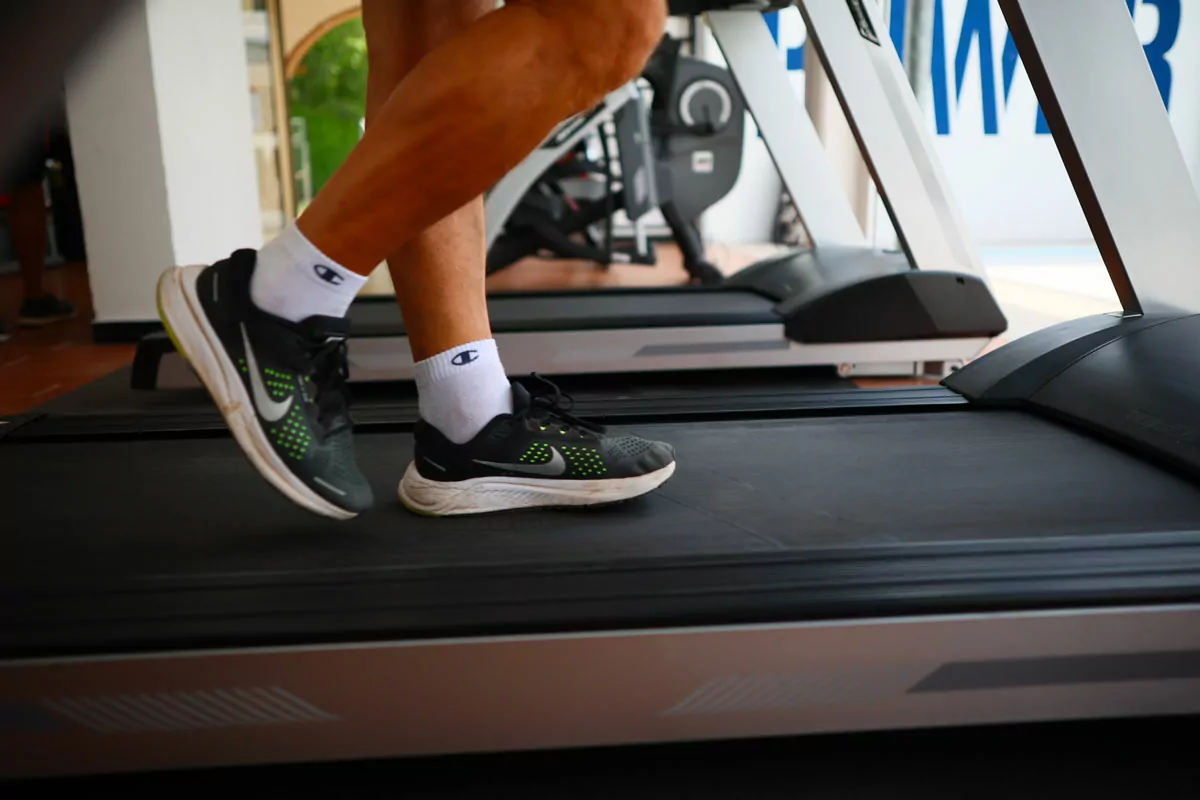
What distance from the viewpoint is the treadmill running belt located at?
0.90 m

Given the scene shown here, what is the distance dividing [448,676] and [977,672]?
515 mm

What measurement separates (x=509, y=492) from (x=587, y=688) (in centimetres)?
30

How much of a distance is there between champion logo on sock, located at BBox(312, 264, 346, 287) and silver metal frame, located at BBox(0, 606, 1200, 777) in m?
0.35

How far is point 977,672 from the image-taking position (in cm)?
92

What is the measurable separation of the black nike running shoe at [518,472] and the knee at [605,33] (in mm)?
410

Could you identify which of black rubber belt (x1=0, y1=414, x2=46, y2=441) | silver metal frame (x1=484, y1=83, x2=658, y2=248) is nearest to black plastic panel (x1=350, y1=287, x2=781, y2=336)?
silver metal frame (x1=484, y1=83, x2=658, y2=248)

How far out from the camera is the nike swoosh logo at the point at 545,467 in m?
1.10

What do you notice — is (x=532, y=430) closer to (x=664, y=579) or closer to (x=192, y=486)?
(x=664, y=579)

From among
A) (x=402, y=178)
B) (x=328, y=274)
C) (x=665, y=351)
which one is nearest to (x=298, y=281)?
(x=328, y=274)

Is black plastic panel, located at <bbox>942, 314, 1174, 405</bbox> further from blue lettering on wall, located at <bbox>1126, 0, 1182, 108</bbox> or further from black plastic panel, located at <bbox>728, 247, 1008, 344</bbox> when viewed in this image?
blue lettering on wall, located at <bbox>1126, 0, 1182, 108</bbox>

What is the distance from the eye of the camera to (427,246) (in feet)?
3.57

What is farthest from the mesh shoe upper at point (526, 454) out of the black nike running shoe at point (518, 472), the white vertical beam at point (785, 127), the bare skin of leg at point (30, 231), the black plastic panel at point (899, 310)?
the bare skin of leg at point (30, 231)

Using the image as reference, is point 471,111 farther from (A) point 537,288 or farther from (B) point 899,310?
(A) point 537,288

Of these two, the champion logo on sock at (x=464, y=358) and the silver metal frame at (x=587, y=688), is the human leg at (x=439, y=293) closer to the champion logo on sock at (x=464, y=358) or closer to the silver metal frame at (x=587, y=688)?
the champion logo on sock at (x=464, y=358)
